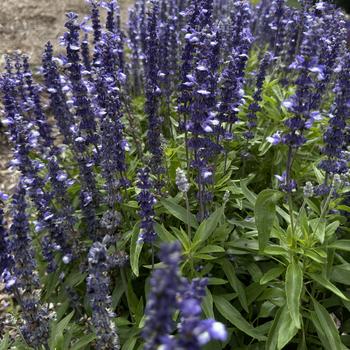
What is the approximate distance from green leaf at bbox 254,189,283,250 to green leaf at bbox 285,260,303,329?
1.10 feet

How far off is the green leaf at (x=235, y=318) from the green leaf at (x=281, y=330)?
12cm

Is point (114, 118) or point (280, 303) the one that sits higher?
point (114, 118)

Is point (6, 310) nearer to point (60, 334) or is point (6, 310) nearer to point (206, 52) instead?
point (60, 334)

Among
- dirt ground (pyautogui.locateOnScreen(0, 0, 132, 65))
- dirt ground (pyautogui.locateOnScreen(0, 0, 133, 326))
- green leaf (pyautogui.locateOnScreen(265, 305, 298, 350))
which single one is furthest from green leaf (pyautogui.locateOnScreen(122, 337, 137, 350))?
dirt ground (pyautogui.locateOnScreen(0, 0, 132, 65))

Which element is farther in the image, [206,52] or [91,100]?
[91,100]

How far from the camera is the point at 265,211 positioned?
378cm

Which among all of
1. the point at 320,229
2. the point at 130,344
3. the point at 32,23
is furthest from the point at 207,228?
the point at 32,23

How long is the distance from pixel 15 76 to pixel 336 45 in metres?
4.01

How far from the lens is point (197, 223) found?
445 cm

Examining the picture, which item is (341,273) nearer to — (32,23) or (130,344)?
(130,344)

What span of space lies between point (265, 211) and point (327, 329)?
3.84 ft

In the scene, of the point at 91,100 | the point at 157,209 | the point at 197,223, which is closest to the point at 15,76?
the point at 91,100

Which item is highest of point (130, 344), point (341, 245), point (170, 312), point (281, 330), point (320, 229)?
point (170, 312)

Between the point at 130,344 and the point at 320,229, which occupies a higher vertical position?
the point at 320,229
